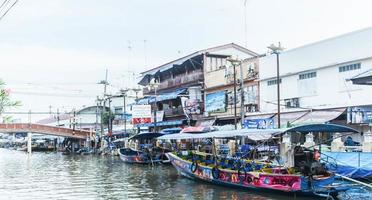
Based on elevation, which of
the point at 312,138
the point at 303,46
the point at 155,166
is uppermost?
the point at 303,46

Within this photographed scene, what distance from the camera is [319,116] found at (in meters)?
27.8

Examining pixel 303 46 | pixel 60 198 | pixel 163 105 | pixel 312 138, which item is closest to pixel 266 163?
pixel 312 138

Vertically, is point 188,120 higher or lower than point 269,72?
lower

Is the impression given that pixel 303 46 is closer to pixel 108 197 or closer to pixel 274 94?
pixel 274 94

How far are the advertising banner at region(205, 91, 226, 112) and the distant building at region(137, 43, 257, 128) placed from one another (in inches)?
37.6

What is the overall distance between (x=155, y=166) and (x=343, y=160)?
17.7 metres

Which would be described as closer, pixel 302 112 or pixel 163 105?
pixel 302 112

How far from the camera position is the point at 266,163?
68.2ft

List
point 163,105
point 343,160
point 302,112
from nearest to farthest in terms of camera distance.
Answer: point 343,160 → point 302,112 → point 163,105

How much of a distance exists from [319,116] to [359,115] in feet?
9.07

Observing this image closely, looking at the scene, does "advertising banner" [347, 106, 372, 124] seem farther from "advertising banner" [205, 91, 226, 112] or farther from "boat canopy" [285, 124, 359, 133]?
"advertising banner" [205, 91, 226, 112]

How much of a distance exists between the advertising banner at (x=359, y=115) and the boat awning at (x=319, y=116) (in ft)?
3.08

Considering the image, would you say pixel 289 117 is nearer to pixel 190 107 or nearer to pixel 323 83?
pixel 323 83

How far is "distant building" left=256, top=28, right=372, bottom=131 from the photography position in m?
26.1
